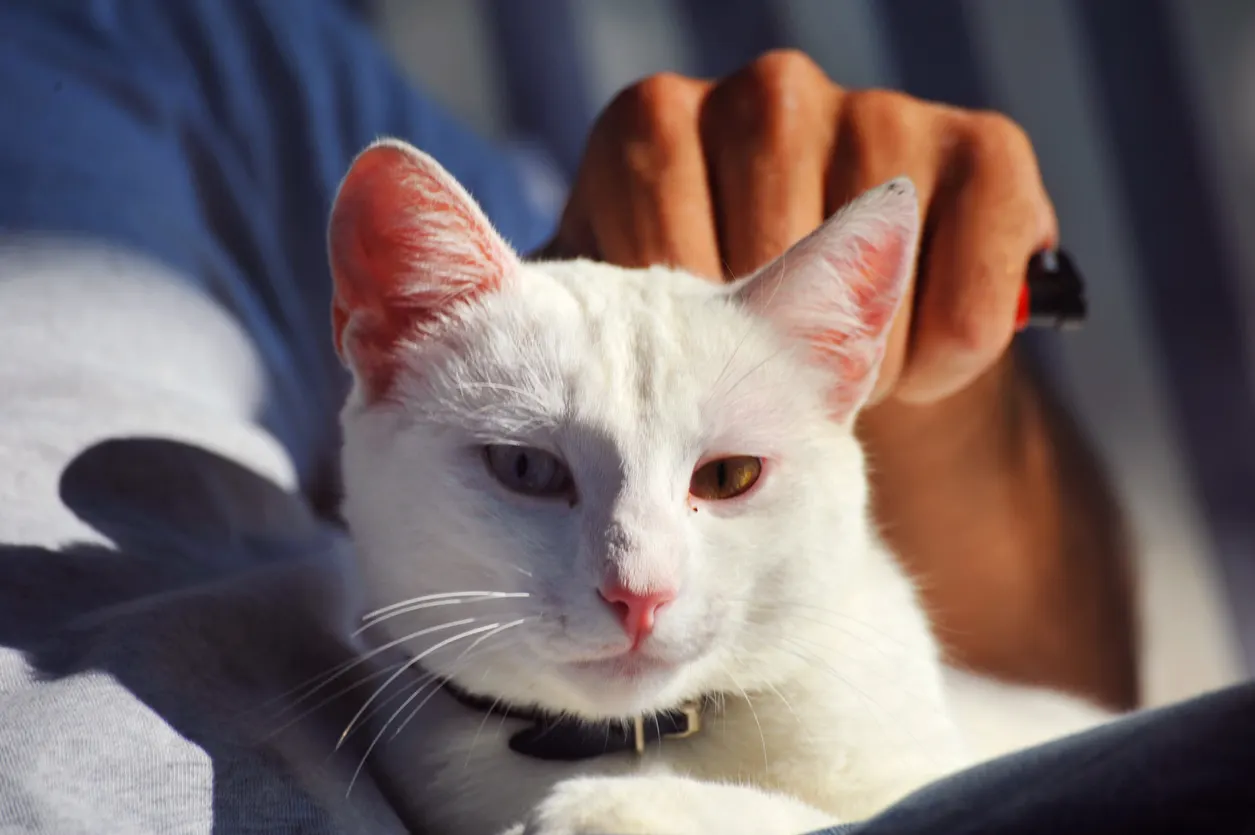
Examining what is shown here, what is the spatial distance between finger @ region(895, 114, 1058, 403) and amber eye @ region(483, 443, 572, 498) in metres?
0.38

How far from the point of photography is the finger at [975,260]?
0.84 metres

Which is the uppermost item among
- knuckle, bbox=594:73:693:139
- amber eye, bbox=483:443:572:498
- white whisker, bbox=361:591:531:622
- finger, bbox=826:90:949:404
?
knuckle, bbox=594:73:693:139

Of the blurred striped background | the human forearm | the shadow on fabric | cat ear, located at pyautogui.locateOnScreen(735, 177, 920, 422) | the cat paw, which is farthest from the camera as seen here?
the blurred striped background

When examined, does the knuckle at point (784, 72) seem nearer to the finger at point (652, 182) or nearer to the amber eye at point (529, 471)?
the finger at point (652, 182)

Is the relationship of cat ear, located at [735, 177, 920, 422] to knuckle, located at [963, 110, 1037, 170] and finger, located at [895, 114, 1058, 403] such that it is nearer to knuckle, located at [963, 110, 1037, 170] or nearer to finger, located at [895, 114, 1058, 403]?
finger, located at [895, 114, 1058, 403]

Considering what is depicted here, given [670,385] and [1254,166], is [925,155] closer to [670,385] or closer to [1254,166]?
[670,385]

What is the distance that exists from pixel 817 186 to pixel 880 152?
8 cm

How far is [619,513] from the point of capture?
63 centimetres

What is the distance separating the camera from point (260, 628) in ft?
2.48

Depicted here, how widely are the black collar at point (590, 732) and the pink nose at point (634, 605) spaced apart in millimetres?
123

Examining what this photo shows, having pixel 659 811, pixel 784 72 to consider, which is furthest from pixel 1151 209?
pixel 659 811

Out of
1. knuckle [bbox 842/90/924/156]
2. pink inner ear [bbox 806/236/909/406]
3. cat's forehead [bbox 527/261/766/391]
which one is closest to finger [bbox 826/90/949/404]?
knuckle [bbox 842/90/924/156]

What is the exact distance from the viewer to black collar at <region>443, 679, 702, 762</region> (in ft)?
2.32

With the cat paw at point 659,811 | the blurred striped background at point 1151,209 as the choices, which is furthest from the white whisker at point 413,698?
the blurred striped background at point 1151,209
